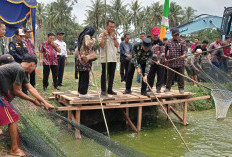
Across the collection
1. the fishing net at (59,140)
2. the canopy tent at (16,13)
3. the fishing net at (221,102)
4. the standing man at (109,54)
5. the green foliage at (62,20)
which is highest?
the green foliage at (62,20)

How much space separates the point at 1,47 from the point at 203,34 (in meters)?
44.2

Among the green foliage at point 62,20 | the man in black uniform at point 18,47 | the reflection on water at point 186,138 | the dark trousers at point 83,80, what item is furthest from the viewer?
the green foliage at point 62,20

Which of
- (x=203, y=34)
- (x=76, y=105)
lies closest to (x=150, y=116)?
(x=76, y=105)

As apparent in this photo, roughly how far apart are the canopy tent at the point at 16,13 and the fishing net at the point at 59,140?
350 cm

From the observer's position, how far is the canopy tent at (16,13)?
7402 millimetres

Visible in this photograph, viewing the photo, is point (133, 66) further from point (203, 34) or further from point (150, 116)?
point (203, 34)

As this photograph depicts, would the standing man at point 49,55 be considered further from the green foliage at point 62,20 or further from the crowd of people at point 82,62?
the green foliage at point 62,20

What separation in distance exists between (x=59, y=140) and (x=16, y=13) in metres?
4.99

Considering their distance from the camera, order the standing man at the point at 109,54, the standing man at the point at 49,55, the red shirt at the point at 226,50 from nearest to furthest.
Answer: the standing man at the point at 109,54
the standing man at the point at 49,55
the red shirt at the point at 226,50

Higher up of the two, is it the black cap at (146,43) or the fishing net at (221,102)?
the black cap at (146,43)

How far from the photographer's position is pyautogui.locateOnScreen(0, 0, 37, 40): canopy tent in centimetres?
740

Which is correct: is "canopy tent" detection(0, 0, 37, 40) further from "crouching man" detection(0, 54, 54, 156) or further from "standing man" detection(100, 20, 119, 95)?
"crouching man" detection(0, 54, 54, 156)

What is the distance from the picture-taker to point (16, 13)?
770 centimetres

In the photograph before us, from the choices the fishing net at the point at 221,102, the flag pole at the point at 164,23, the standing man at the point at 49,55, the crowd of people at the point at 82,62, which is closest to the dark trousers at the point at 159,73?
the crowd of people at the point at 82,62
